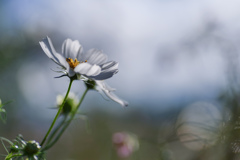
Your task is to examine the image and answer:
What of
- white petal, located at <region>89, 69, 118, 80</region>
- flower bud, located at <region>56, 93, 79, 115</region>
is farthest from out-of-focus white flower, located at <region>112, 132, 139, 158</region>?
white petal, located at <region>89, 69, 118, 80</region>

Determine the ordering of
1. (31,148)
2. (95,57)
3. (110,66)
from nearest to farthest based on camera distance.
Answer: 1. (31,148)
2. (110,66)
3. (95,57)

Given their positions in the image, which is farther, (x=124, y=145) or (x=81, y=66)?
(x=124, y=145)

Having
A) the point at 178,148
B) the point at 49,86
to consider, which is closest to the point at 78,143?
the point at 49,86

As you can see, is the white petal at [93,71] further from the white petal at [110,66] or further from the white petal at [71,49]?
the white petal at [71,49]

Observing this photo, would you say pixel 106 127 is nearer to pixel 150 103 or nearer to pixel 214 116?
pixel 150 103

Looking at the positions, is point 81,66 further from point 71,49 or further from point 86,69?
point 71,49

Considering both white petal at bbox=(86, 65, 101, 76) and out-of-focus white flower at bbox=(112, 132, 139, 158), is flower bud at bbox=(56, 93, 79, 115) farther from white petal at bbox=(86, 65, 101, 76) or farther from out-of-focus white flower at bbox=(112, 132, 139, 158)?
out-of-focus white flower at bbox=(112, 132, 139, 158)

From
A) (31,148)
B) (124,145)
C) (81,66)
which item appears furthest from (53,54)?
(124,145)
